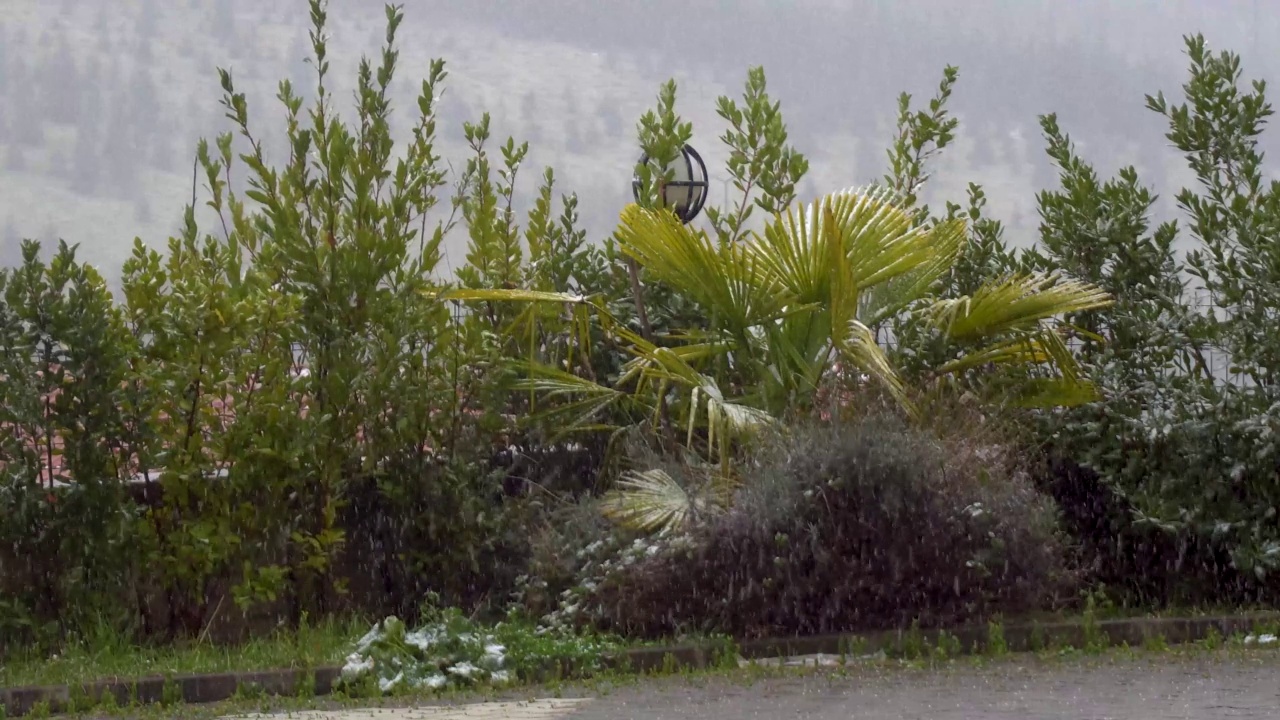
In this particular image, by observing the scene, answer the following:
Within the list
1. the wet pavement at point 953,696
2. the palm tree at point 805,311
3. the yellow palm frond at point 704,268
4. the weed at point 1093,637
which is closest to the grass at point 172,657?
the wet pavement at point 953,696

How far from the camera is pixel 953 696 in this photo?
277 inches

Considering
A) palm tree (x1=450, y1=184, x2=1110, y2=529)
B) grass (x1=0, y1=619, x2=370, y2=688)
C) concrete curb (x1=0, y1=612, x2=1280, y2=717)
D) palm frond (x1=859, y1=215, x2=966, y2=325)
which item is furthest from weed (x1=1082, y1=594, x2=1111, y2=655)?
grass (x1=0, y1=619, x2=370, y2=688)

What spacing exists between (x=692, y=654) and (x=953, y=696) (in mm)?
1612

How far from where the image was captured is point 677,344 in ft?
35.8

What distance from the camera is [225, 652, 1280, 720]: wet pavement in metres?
6.61

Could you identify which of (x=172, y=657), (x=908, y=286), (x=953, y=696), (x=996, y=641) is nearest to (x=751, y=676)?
(x=953, y=696)

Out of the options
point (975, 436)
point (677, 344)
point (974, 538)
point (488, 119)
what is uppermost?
point (488, 119)

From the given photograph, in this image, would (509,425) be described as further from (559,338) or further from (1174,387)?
(1174,387)

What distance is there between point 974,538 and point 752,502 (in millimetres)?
1201

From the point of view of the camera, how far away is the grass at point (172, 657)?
774cm

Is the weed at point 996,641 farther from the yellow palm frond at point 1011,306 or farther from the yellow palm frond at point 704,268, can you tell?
the yellow palm frond at point 704,268

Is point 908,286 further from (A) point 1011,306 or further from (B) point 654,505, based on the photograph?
(B) point 654,505

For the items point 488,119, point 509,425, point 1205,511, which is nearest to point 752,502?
point 509,425

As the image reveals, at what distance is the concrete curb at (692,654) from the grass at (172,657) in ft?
0.34
